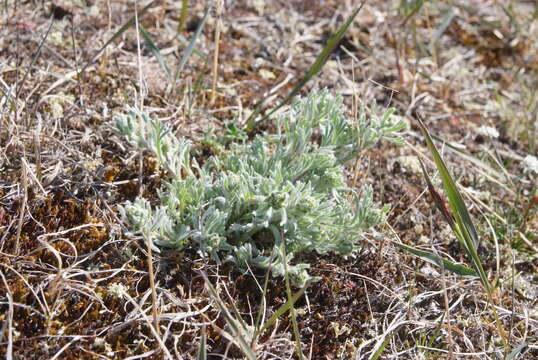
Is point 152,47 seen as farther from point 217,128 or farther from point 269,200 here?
point 269,200

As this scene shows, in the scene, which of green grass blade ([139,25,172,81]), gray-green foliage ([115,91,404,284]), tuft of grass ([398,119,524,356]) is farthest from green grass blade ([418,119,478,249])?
green grass blade ([139,25,172,81])

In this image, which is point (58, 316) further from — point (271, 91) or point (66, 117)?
point (271, 91)

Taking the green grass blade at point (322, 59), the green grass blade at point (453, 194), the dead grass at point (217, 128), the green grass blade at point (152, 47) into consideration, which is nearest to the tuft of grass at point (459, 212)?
the green grass blade at point (453, 194)

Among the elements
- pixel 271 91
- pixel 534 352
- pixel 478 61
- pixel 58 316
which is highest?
pixel 478 61

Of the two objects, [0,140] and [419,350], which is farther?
[0,140]

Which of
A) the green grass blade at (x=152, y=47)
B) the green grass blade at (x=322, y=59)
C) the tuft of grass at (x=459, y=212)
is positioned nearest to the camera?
the tuft of grass at (x=459, y=212)

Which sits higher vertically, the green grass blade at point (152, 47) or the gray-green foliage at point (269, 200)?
the green grass blade at point (152, 47)

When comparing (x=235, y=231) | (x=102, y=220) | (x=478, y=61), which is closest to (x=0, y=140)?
(x=102, y=220)

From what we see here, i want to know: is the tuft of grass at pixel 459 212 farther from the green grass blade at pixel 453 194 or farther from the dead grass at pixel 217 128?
the dead grass at pixel 217 128
